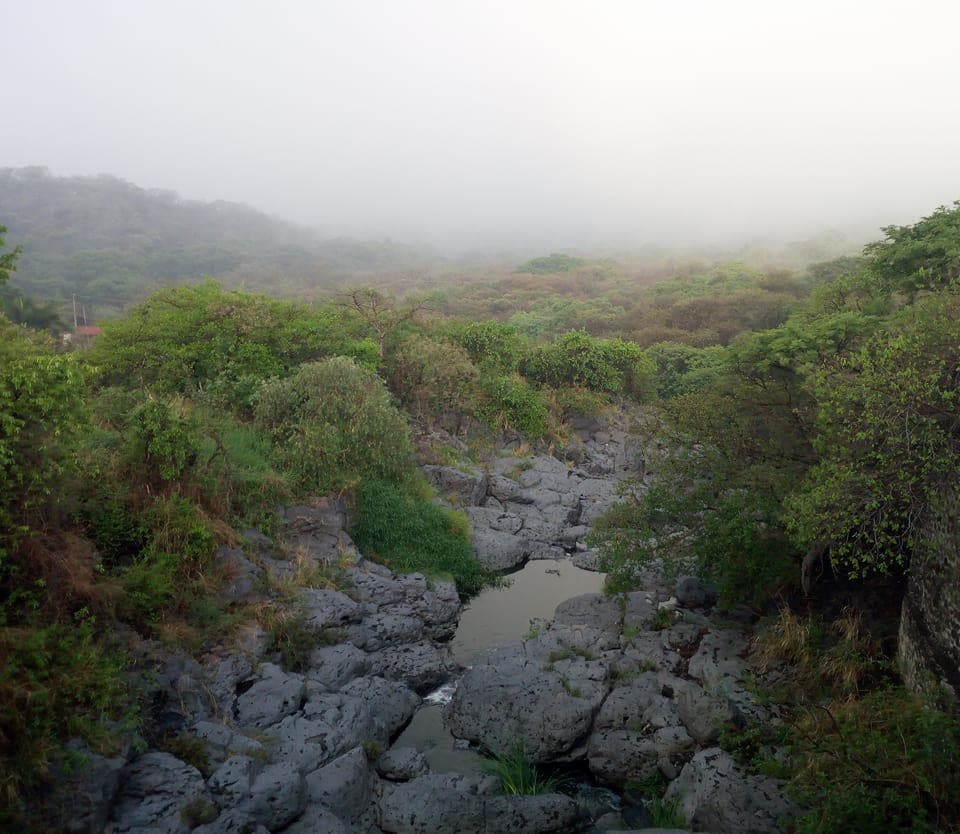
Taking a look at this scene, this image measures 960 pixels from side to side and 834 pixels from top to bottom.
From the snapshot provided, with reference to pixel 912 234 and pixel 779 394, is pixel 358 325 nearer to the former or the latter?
pixel 779 394

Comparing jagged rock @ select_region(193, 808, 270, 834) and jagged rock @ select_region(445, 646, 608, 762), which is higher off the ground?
jagged rock @ select_region(193, 808, 270, 834)

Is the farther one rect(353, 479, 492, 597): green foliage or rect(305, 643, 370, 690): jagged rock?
rect(353, 479, 492, 597): green foliage

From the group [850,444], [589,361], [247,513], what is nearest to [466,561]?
[247,513]

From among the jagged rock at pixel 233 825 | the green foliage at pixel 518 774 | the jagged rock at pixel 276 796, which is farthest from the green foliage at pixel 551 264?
the jagged rock at pixel 233 825

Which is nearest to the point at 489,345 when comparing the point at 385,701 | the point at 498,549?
the point at 498,549

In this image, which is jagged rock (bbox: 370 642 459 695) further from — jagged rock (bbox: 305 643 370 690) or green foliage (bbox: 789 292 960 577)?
green foliage (bbox: 789 292 960 577)

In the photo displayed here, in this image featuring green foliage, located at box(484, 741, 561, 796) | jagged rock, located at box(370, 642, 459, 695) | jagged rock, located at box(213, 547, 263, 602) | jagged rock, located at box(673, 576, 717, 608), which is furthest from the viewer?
jagged rock, located at box(673, 576, 717, 608)

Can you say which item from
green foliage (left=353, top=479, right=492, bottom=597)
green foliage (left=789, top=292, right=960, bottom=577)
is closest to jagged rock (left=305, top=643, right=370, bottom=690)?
green foliage (left=353, top=479, right=492, bottom=597)

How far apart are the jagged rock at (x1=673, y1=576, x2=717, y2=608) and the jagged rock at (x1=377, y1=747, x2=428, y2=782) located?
265 inches

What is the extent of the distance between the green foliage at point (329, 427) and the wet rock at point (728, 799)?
9055mm

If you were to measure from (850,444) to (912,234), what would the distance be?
973 centimetres

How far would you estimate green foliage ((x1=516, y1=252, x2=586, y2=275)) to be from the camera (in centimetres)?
7688

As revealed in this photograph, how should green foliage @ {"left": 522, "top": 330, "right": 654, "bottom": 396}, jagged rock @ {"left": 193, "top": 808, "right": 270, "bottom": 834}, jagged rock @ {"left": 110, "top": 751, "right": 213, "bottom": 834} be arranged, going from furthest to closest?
green foliage @ {"left": 522, "top": 330, "right": 654, "bottom": 396} → jagged rock @ {"left": 193, "top": 808, "right": 270, "bottom": 834} → jagged rock @ {"left": 110, "top": 751, "right": 213, "bottom": 834}

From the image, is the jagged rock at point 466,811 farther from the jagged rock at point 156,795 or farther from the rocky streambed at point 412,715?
the jagged rock at point 156,795
